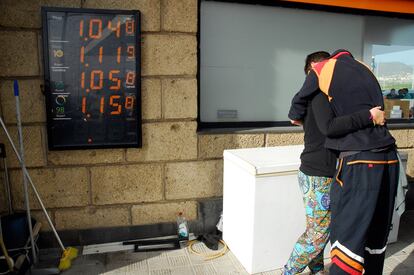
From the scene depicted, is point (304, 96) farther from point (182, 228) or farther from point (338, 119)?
point (182, 228)

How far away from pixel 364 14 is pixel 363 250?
11.8ft

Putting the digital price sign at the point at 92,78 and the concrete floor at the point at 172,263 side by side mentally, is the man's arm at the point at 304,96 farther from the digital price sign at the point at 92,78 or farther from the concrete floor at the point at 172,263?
the digital price sign at the point at 92,78

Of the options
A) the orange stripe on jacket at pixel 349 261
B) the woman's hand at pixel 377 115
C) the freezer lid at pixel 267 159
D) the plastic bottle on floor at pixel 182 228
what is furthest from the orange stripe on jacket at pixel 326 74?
the plastic bottle on floor at pixel 182 228

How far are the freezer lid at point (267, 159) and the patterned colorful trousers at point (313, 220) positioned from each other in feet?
1.11

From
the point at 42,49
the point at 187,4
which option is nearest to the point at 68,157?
the point at 42,49

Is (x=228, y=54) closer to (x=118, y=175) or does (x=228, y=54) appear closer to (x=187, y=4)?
(x=187, y=4)

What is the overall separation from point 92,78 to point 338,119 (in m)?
2.47

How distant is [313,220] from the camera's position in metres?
→ 2.53

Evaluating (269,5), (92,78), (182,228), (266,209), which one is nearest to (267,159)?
(266,209)

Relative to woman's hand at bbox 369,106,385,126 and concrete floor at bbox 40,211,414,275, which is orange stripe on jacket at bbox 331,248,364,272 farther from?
concrete floor at bbox 40,211,414,275

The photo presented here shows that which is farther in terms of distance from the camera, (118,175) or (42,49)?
(118,175)

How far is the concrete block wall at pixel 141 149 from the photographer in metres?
3.36

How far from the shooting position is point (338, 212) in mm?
2189

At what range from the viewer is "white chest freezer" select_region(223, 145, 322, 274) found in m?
2.96
